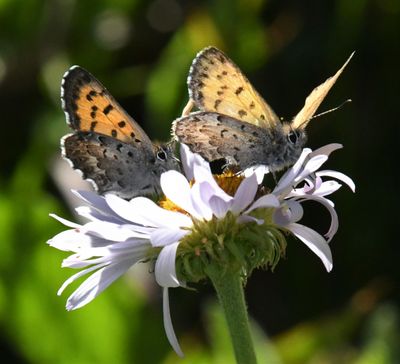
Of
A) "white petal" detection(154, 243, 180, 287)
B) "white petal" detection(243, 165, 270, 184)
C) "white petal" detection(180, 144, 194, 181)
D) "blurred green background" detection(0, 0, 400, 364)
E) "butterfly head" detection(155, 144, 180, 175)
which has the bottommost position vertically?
"blurred green background" detection(0, 0, 400, 364)

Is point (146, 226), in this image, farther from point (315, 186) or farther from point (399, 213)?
point (399, 213)

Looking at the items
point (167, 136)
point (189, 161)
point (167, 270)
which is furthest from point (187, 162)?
point (167, 136)

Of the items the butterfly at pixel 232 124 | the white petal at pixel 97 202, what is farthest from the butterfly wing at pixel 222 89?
the white petal at pixel 97 202

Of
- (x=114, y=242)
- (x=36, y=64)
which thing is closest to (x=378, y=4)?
(x=36, y=64)

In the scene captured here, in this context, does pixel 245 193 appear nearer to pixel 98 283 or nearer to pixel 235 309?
pixel 235 309

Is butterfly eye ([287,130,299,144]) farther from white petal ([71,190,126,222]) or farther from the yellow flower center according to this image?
white petal ([71,190,126,222])

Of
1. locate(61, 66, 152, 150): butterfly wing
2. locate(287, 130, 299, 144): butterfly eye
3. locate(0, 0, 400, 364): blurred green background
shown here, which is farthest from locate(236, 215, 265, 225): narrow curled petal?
locate(0, 0, 400, 364): blurred green background
